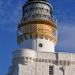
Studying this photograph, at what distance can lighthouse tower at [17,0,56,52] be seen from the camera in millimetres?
56062

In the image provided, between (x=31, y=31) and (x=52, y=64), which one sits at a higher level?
(x=31, y=31)

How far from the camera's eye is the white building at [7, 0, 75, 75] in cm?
5288

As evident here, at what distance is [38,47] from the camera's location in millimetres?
55719

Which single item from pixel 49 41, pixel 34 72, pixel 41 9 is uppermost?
pixel 41 9

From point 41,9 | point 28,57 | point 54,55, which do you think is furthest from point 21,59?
point 41,9

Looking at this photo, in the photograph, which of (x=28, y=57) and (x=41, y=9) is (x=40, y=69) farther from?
(x=41, y=9)

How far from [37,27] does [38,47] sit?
116 inches

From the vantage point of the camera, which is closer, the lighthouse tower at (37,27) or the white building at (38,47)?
the white building at (38,47)

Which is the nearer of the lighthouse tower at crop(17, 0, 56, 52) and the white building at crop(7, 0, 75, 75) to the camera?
the white building at crop(7, 0, 75, 75)

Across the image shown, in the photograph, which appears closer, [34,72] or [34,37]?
[34,72]

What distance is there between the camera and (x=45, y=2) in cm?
5869

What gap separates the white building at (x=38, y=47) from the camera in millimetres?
52875

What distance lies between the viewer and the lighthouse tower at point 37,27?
5606 cm

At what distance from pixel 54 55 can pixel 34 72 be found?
3.57m
